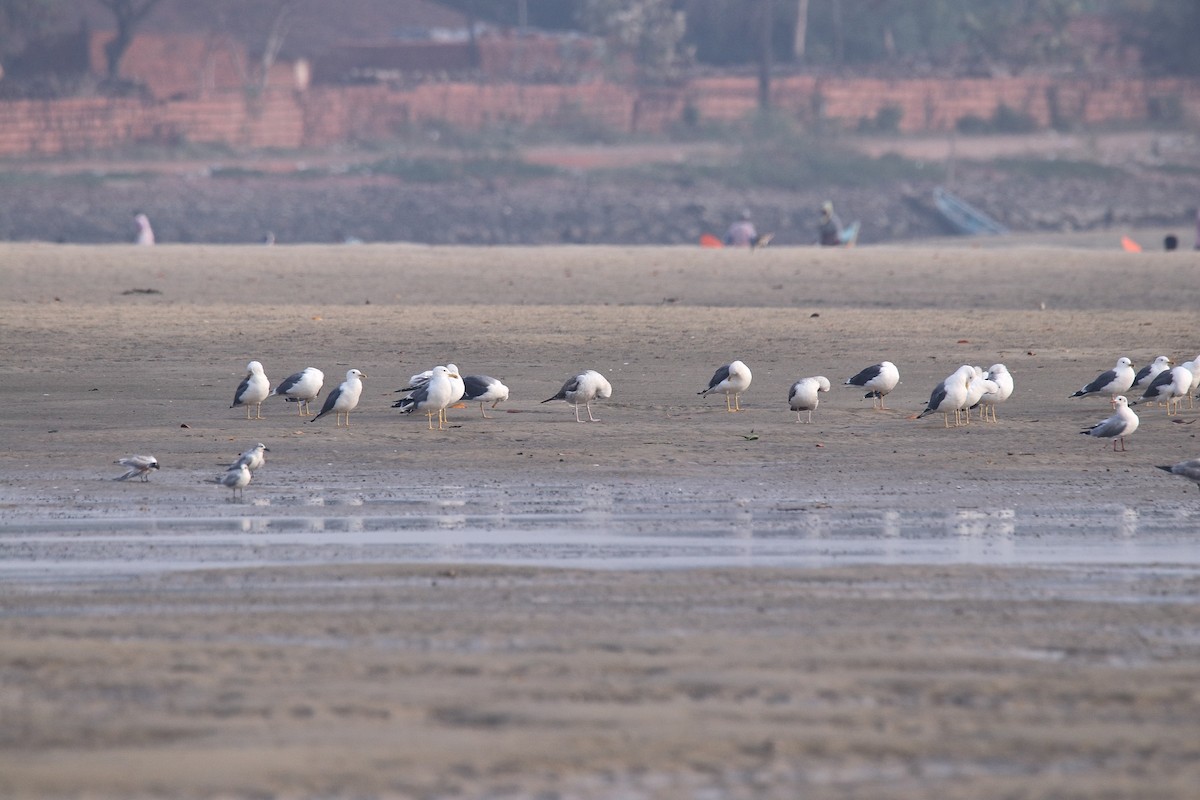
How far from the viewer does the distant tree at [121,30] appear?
2149 inches

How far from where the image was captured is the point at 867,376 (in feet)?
40.2

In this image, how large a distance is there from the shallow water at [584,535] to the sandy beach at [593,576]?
37 mm

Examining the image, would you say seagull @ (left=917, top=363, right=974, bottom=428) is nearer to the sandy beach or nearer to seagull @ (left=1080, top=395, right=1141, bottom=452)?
the sandy beach

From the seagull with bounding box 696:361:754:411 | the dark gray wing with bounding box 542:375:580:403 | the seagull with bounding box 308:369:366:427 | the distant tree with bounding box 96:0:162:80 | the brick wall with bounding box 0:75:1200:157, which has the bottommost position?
the seagull with bounding box 308:369:366:427

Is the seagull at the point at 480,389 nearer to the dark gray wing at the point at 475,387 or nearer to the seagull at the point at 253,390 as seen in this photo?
the dark gray wing at the point at 475,387

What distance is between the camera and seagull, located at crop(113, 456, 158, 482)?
9.57 meters

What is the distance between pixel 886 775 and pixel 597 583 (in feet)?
7.94

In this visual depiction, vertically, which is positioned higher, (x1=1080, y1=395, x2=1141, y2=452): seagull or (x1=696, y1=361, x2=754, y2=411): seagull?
(x1=696, y1=361, x2=754, y2=411): seagull

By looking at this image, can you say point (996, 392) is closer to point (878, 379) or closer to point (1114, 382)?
point (878, 379)

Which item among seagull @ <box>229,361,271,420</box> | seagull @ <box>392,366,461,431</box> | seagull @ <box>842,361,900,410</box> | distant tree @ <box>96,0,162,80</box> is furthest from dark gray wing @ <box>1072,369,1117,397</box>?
distant tree @ <box>96,0,162,80</box>

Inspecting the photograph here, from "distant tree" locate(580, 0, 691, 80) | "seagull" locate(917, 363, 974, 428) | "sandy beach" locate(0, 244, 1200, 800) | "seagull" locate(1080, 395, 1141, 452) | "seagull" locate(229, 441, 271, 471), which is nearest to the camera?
"sandy beach" locate(0, 244, 1200, 800)

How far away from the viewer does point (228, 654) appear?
6043mm

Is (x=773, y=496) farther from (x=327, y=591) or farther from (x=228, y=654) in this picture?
(x=228, y=654)

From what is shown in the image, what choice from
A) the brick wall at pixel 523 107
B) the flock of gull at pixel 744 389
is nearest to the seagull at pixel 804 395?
the flock of gull at pixel 744 389
